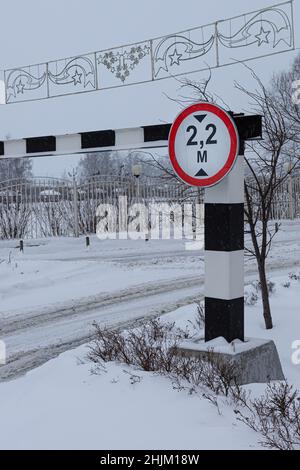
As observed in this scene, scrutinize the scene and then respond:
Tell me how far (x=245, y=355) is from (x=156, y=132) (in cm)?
211

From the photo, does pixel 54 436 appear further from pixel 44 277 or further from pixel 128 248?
pixel 128 248

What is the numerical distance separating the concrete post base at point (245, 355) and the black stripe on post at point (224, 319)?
57 millimetres

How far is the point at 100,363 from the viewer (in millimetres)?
3982

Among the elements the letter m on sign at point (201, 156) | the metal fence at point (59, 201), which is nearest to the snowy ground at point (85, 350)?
the letter m on sign at point (201, 156)

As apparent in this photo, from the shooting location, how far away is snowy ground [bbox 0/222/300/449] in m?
2.95

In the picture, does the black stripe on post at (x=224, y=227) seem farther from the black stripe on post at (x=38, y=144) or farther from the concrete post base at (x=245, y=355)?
the black stripe on post at (x=38, y=144)

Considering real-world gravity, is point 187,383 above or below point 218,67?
below

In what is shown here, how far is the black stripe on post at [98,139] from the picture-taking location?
5.36 meters

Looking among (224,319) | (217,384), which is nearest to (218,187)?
(224,319)

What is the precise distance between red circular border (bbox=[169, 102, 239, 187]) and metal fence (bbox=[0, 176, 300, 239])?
46.4 ft

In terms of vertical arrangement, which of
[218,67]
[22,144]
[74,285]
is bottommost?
[74,285]

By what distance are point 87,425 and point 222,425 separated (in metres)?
0.71
